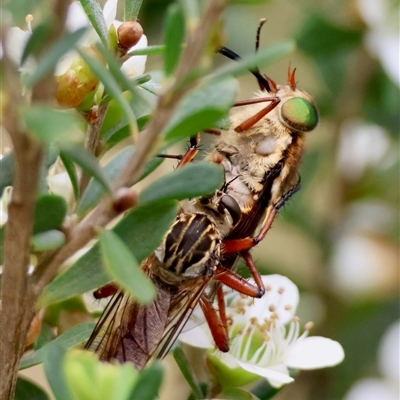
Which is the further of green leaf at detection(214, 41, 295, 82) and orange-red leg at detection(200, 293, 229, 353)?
orange-red leg at detection(200, 293, 229, 353)

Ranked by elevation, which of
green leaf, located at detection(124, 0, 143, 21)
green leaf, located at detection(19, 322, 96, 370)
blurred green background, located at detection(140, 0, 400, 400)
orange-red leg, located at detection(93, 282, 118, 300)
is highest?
green leaf, located at detection(124, 0, 143, 21)

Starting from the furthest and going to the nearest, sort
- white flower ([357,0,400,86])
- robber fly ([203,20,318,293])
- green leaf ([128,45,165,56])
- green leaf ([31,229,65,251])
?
white flower ([357,0,400,86]), robber fly ([203,20,318,293]), green leaf ([128,45,165,56]), green leaf ([31,229,65,251])

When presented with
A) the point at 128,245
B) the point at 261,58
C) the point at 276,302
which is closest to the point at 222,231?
the point at 276,302

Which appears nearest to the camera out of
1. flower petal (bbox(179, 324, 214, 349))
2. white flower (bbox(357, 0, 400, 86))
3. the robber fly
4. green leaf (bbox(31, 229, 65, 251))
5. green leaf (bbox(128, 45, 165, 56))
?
green leaf (bbox(31, 229, 65, 251))

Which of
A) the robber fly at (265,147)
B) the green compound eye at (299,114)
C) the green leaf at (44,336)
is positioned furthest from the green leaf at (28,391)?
the green compound eye at (299,114)

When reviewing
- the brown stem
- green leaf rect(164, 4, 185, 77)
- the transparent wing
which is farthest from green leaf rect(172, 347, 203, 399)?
green leaf rect(164, 4, 185, 77)

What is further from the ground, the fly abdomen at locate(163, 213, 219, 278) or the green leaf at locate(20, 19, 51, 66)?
the green leaf at locate(20, 19, 51, 66)

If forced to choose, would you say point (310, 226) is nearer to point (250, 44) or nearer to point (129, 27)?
point (250, 44)

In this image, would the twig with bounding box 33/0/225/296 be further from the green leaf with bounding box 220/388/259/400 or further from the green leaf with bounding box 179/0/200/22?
the green leaf with bounding box 220/388/259/400

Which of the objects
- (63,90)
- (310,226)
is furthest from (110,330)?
(310,226)
